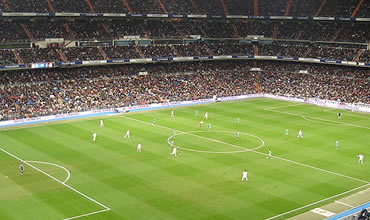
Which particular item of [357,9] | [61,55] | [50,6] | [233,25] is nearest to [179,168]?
[61,55]

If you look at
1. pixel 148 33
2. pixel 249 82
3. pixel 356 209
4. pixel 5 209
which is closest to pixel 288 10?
pixel 249 82

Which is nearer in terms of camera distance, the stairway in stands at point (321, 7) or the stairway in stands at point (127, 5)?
the stairway in stands at point (127, 5)

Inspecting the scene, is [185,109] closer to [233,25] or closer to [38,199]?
[233,25]

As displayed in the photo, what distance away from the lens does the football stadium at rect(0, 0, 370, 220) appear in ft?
98.9

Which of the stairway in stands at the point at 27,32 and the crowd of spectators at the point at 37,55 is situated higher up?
the stairway in stands at the point at 27,32

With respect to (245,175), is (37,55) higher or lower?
higher

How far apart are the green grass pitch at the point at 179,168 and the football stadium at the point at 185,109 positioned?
17cm

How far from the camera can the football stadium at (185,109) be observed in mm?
30156

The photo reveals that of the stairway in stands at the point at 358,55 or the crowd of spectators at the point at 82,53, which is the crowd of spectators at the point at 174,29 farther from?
the stairway in stands at the point at 358,55

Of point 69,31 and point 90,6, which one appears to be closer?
point 69,31

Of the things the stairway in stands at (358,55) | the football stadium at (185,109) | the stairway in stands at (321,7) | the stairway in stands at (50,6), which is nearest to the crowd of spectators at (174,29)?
the football stadium at (185,109)

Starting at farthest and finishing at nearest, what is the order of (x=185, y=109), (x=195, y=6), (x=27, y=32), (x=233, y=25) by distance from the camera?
1. (x=233, y=25)
2. (x=195, y=6)
3. (x=27, y=32)
4. (x=185, y=109)

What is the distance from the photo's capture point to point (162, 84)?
7344cm

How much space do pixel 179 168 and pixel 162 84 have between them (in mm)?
38487
